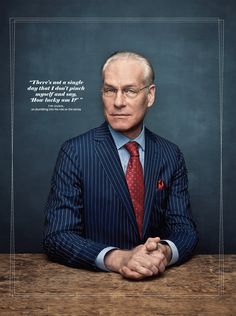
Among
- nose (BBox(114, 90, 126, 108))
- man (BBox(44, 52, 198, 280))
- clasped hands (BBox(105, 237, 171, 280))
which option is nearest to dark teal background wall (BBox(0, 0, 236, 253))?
man (BBox(44, 52, 198, 280))

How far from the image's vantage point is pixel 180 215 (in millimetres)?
2566

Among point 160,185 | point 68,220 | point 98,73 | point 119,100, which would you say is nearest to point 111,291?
point 68,220

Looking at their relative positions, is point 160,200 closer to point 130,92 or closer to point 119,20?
point 130,92

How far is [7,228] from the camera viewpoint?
3.19 m

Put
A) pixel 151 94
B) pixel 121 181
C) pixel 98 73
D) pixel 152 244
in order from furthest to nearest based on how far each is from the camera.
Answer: pixel 98 73
pixel 151 94
pixel 121 181
pixel 152 244

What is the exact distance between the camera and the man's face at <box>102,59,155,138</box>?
2529 mm

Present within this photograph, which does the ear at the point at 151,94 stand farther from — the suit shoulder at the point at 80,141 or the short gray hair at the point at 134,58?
the suit shoulder at the point at 80,141

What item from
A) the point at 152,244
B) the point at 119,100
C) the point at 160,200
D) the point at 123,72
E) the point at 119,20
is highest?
the point at 119,20

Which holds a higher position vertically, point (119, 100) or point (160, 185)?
point (119, 100)

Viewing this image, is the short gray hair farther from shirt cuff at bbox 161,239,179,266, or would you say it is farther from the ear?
shirt cuff at bbox 161,239,179,266

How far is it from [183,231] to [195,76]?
0.89 metres

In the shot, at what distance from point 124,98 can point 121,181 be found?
37 centimetres

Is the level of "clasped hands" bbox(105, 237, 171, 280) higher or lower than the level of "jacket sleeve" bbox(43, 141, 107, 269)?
lower

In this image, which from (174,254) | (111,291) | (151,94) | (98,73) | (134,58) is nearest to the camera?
(111,291)
